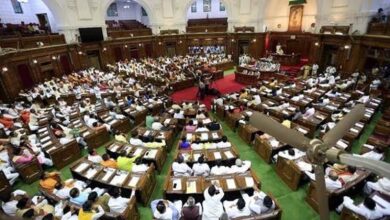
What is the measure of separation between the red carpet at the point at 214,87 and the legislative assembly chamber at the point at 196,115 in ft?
0.49

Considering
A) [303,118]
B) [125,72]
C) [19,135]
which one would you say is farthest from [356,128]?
[125,72]

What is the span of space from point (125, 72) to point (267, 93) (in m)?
12.7

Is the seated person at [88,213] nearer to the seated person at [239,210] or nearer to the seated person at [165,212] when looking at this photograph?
the seated person at [165,212]

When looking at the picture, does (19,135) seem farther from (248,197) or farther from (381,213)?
(381,213)

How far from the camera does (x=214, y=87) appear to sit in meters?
18.5

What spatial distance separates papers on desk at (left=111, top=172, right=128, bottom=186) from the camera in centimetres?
676

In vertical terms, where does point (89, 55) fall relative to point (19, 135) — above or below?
above

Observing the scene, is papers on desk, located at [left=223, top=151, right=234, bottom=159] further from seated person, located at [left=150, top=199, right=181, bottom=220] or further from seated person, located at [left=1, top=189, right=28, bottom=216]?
seated person, located at [left=1, top=189, right=28, bottom=216]

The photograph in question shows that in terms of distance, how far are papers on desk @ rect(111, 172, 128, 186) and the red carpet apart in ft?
27.8

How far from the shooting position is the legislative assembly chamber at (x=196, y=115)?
588 cm

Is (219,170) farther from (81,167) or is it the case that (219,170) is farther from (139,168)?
(81,167)

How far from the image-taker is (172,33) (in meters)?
25.8

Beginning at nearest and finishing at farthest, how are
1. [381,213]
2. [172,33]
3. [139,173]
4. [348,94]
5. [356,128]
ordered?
[381,213] → [139,173] → [356,128] → [348,94] → [172,33]

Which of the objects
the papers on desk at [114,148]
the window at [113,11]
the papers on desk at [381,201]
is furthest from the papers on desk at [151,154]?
the window at [113,11]
